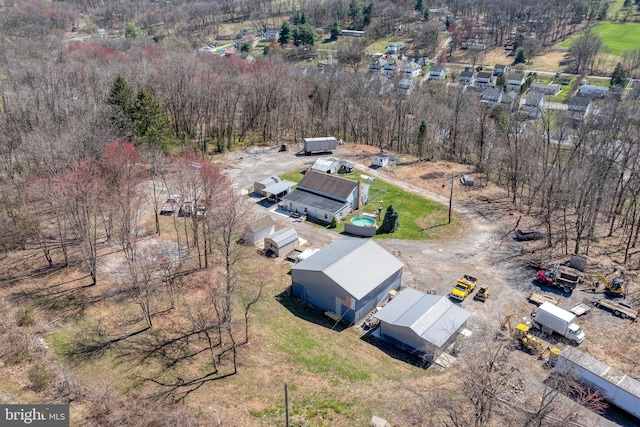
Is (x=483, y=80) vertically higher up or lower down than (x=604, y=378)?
higher up

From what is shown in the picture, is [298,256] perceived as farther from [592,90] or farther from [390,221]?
[592,90]

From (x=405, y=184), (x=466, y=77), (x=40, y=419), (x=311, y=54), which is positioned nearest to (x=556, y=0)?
(x=466, y=77)

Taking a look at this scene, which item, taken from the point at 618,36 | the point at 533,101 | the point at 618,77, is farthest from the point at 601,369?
the point at 618,36

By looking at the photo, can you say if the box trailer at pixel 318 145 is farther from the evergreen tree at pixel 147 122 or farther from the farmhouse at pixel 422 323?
the farmhouse at pixel 422 323

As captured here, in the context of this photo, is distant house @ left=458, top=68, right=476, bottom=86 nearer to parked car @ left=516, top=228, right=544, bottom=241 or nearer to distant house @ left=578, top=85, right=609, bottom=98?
distant house @ left=578, top=85, right=609, bottom=98

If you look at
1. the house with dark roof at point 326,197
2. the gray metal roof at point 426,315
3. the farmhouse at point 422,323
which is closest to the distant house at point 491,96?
the house with dark roof at point 326,197
